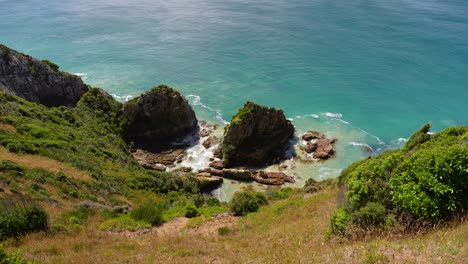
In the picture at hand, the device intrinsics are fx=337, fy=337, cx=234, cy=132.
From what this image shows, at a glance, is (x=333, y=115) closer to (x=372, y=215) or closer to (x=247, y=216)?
(x=247, y=216)

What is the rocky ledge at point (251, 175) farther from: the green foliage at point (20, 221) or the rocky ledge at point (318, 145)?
the green foliage at point (20, 221)

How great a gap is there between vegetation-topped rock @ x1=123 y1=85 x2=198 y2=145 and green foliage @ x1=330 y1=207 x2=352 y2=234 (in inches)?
1789

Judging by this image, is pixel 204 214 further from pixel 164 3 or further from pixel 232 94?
pixel 164 3

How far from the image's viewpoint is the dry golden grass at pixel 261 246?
998 cm

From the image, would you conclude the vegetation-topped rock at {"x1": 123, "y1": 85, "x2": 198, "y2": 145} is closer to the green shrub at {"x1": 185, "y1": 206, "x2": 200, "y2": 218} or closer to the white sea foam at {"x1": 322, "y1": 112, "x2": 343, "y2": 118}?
the white sea foam at {"x1": 322, "y1": 112, "x2": 343, "y2": 118}

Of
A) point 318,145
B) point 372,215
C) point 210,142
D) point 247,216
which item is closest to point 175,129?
point 210,142

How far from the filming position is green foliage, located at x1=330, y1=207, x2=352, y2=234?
1375 centimetres

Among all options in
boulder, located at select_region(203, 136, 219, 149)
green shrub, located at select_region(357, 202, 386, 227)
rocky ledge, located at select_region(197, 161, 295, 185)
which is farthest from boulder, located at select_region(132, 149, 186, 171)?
green shrub, located at select_region(357, 202, 386, 227)

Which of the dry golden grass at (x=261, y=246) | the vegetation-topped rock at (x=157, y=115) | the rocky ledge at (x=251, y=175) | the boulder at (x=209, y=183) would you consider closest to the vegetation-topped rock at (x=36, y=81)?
the vegetation-topped rock at (x=157, y=115)

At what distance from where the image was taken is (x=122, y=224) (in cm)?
2017

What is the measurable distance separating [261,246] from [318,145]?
4344 cm

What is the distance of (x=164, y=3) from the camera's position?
140 metres

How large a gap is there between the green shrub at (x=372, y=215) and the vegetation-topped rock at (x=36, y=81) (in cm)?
5220

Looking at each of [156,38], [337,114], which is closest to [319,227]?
[337,114]
